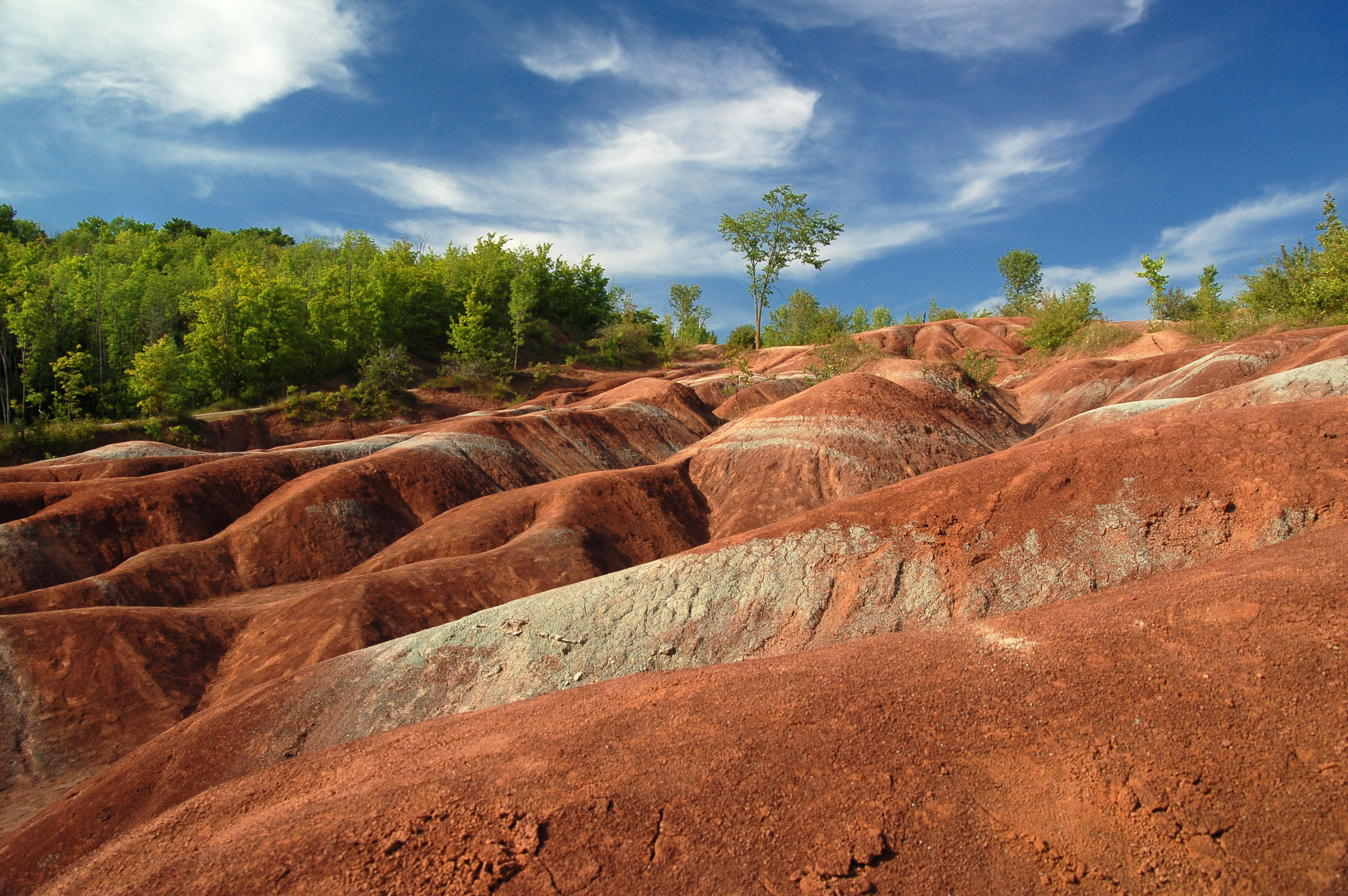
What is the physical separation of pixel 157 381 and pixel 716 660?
36.7 metres

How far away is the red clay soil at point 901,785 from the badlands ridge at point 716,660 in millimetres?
27

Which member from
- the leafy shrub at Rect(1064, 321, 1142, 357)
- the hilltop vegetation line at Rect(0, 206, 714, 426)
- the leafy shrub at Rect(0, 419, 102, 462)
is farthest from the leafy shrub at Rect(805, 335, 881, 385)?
the leafy shrub at Rect(0, 419, 102, 462)

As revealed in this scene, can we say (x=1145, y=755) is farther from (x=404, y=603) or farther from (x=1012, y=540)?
(x=404, y=603)

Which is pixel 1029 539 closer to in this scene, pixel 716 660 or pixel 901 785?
pixel 716 660

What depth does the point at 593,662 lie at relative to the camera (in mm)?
11695

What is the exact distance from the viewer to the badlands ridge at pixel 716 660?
15.3ft

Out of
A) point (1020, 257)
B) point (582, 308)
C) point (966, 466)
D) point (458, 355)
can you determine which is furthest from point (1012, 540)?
point (1020, 257)

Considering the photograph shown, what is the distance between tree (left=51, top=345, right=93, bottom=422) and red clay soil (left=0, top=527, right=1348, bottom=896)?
37565 millimetres

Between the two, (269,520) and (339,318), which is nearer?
(269,520)

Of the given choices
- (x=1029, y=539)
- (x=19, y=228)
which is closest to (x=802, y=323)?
(x=1029, y=539)

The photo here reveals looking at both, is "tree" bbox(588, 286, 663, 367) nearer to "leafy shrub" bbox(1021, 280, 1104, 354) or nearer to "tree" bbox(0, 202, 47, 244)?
"leafy shrub" bbox(1021, 280, 1104, 354)

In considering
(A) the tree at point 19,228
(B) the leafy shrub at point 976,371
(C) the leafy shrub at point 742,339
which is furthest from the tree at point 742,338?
(A) the tree at point 19,228

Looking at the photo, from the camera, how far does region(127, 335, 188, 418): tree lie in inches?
1417

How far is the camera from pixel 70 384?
115ft
